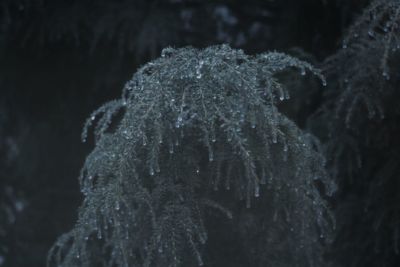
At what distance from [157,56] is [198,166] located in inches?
58.2

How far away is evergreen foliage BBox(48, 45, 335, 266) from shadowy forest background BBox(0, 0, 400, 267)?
0.55 m

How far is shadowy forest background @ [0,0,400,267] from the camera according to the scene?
9.77ft

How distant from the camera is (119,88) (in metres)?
3.84

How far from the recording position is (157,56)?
3646 millimetres

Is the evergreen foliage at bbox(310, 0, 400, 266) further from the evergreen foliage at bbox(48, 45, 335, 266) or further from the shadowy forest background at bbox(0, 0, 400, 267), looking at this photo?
the evergreen foliage at bbox(48, 45, 335, 266)

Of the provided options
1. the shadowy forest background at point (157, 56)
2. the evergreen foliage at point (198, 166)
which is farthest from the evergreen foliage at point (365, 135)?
the evergreen foliage at point (198, 166)

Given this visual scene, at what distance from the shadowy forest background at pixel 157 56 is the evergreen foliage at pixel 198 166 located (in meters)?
0.55

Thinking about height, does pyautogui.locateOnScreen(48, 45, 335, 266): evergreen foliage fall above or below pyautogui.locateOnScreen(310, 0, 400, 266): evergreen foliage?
below

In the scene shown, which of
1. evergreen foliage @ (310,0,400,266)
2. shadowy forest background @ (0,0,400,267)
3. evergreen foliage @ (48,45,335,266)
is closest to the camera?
Result: evergreen foliage @ (48,45,335,266)

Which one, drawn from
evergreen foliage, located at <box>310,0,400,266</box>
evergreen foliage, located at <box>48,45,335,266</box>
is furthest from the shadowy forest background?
evergreen foliage, located at <box>48,45,335,266</box>

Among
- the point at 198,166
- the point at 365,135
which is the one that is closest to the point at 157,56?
the point at 365,135

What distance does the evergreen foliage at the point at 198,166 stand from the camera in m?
2.17

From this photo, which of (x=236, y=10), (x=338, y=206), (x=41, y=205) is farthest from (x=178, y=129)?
(x=41, y=205)

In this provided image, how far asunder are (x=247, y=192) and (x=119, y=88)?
180 centimetres
